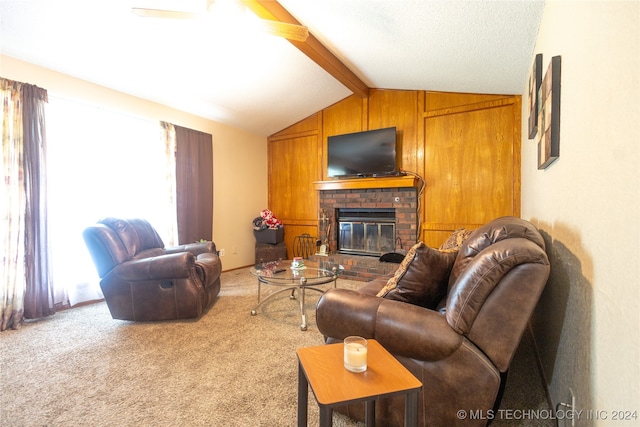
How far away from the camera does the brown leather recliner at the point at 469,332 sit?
1.05m

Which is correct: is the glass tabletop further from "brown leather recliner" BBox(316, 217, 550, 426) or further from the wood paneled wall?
the wood paneled wall

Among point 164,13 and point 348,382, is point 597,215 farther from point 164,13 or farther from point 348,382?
point 164,13

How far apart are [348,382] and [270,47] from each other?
320 centimetres

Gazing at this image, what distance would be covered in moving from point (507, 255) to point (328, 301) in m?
0.79

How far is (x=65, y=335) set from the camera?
235cm

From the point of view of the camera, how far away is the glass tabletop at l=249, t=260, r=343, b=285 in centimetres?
260

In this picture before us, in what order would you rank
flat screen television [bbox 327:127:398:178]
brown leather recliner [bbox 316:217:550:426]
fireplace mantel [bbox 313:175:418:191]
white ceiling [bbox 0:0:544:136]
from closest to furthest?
brown leather recliner [bbox 316:217:550:426], white ceiling [bbox 0:0:544:136], fireplace mantel [bbox 313:175:418:191], flat screen television [bbox 327:127:398:178]

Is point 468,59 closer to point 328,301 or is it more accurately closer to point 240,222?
point 328,301

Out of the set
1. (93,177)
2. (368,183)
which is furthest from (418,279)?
(93,177)

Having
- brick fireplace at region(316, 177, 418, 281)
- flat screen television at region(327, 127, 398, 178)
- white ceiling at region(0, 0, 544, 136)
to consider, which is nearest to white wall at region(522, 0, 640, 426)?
white ceiling at region(0, 0, 544, 136)

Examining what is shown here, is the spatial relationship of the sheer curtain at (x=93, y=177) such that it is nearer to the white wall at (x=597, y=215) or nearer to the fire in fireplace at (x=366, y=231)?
the fire in fireplace at (x=366, y=231)

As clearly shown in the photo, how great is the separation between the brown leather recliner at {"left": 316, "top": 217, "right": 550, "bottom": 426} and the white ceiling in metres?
1.92

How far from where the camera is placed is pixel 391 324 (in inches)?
48.6

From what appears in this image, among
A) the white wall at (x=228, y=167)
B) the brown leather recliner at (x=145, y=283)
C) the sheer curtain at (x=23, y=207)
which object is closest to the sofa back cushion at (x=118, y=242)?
the brown leather recliner at (x=145, y=283)
